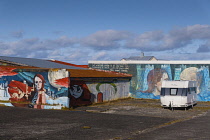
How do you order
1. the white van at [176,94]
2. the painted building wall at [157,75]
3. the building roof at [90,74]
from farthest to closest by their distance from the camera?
the painted building wall at [157,75]
the building roof at [90,74]
the white van at [176,94]

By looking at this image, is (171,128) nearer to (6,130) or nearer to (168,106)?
(6,130)

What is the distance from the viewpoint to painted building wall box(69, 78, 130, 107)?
3139 cm

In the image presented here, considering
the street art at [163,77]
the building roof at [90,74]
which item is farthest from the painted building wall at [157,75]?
the building roof at [90,74]

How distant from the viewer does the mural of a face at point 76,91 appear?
3091 cm

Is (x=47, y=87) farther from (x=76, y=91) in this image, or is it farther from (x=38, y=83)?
(x=76, y=91)

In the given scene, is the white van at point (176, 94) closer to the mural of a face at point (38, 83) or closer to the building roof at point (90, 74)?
the building roof at point (90, 74)

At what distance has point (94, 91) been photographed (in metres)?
34.8

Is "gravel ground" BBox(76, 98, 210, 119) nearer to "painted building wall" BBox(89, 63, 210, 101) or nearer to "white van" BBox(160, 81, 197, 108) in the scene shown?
"white van" BBox(160, 81, 197, 108)

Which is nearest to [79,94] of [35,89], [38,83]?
[38,83]

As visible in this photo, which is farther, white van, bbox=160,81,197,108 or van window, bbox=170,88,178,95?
van window, bbox=170,88,178,95

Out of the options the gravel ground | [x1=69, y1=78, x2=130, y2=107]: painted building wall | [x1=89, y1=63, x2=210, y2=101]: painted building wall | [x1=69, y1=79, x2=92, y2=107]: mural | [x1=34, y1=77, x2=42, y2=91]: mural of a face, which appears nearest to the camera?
the gravel ground

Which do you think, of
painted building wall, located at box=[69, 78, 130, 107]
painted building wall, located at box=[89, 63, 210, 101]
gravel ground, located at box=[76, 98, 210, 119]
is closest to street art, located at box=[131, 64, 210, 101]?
painted building wall, located at box=[89, 63, 210, 101]

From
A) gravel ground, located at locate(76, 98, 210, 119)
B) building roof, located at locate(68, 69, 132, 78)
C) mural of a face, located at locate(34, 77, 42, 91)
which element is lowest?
gravel ground, located at locate(76, 98, 210, 119)

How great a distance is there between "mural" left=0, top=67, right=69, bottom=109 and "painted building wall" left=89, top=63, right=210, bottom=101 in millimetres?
15459
